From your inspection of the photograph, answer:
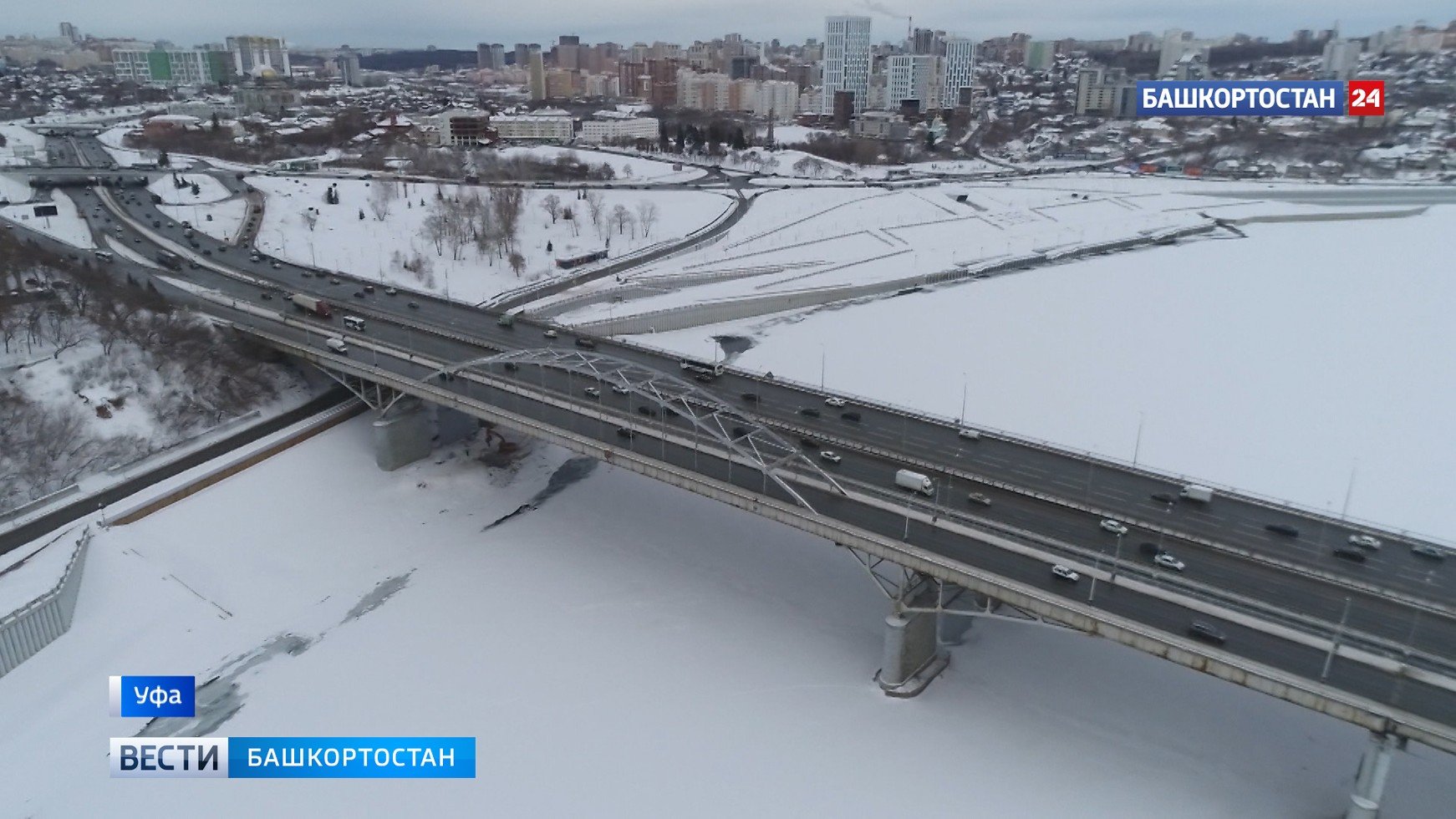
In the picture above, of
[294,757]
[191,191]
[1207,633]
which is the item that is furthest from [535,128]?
[1207,633]

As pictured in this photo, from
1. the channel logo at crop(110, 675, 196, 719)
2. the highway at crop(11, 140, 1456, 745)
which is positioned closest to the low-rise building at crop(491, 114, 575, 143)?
the highway at crop(11, 140, 1456, 745)

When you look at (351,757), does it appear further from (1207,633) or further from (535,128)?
(535,128)

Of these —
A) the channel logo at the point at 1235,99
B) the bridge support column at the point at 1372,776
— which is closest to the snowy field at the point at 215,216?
the channel logo at the point at 1235,99

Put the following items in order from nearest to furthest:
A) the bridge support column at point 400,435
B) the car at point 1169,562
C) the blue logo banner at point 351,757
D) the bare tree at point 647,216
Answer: the blue logo banner at point 351,757
the car at point 1169,562
the bridge support column at point 400,435
the bare tree at point 647,216

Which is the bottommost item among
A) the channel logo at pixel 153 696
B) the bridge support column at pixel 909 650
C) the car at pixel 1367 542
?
the channel logo at pixel 153 696

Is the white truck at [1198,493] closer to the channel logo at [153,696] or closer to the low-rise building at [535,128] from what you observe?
the channel logo at [153,696]

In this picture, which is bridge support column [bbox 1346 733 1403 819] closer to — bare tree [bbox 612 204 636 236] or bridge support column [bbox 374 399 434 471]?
bridge support column [bbox 374 399 434 471]
